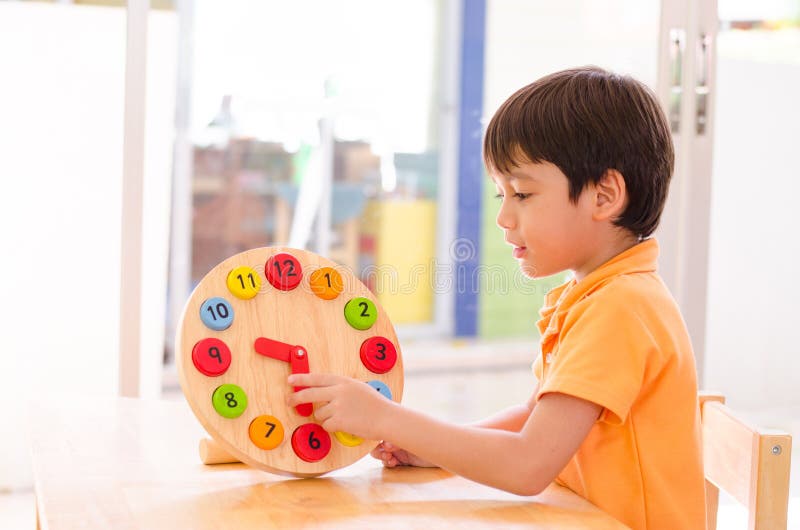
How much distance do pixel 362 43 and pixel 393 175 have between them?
0.69 m

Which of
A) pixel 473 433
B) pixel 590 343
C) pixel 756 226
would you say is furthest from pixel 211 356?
pixel 756 226

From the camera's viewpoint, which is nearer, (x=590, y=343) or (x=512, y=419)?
(x=590, y=343)

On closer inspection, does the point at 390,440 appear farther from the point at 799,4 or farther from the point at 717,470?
the point at 799,4

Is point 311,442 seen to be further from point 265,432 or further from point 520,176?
point 520,176

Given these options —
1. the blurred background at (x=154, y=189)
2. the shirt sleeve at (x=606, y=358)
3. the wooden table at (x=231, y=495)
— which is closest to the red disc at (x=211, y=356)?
the wooden table at (x=231, y=495)

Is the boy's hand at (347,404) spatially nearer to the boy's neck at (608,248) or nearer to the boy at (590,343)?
the boy at (590,343)

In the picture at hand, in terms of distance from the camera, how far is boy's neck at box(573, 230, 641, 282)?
1.06 meters

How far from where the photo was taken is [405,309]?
468 cm

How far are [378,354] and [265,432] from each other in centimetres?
16

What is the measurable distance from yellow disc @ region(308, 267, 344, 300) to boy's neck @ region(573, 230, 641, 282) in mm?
269

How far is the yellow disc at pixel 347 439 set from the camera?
994mm

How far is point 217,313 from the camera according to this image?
3.25ft

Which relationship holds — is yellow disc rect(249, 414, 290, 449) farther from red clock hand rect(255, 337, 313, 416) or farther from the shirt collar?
the shirt collar

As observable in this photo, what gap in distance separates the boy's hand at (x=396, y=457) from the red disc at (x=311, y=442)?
0.28 feet
